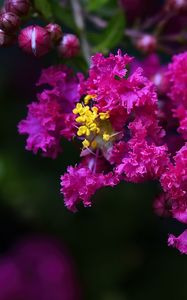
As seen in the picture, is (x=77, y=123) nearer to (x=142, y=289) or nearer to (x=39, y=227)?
(x=39, y=227)

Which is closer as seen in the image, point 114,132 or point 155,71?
point 114,132

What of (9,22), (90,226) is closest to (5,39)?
(9,22)

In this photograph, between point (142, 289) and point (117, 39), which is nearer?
point (117, 39)

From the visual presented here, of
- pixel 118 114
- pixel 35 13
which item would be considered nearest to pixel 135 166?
pixel 118 114

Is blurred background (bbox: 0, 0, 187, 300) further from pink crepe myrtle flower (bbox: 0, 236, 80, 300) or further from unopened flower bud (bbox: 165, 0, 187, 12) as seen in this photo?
unopened flower bud (bbox: 165, 0, 187, 12)

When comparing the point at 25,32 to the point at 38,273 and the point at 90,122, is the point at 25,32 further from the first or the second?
the point at 38,273

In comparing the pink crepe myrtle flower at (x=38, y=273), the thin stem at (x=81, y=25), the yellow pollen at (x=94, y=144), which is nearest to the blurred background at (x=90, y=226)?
the pink crepe myrtle flower at (x=38, y=273)
